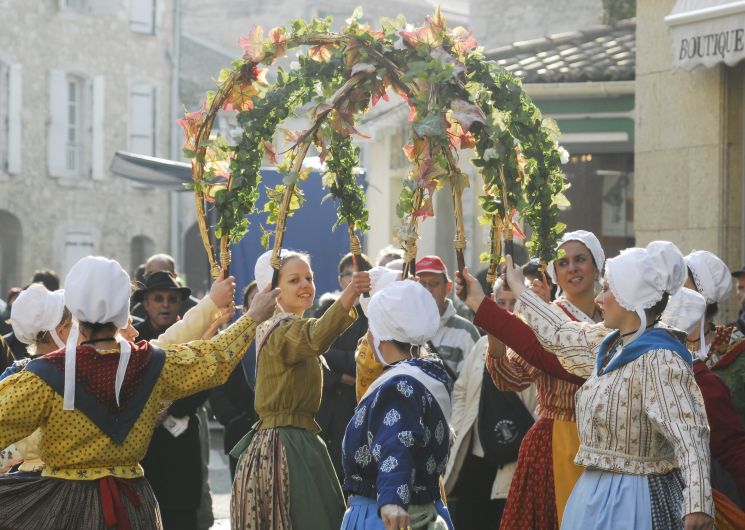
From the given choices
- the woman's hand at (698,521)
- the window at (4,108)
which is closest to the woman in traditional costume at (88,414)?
the woman's hand at (698,521)

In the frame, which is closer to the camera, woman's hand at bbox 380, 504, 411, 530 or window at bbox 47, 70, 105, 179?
woman's hand at bbox 380, 504, 411, 530

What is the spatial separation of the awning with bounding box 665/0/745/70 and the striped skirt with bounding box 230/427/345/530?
471 centimetres

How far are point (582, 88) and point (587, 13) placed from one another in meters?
7.89

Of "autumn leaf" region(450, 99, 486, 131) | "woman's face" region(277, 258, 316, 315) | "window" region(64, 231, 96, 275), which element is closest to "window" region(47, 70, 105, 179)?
"window" region(64, 231, 96, 275)

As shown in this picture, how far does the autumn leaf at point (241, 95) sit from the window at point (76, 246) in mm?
23600

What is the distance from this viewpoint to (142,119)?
30422 mm

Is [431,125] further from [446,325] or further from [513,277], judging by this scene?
[446,325]

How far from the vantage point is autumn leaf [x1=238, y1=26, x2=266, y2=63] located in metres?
6.20

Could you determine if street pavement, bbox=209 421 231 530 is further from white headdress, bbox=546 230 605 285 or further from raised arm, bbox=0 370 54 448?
raised arm, bbox=0 370 54 448

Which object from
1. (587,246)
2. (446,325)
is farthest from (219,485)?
(587,246)

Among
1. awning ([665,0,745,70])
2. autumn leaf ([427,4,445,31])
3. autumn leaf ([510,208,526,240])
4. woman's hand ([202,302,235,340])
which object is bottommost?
woman's hand ([202,302,235,340])

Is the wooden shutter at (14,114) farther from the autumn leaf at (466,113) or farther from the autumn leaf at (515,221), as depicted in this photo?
the autumn leaf at (466,113)

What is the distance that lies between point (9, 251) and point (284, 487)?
23449mm

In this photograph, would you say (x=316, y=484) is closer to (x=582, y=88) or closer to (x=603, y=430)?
(x=603, y=430)
